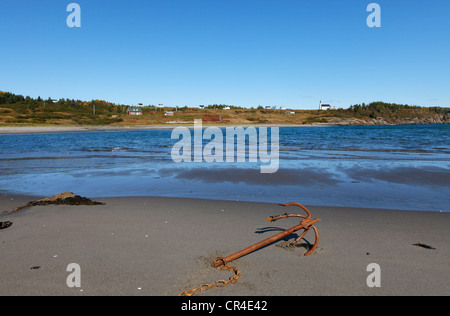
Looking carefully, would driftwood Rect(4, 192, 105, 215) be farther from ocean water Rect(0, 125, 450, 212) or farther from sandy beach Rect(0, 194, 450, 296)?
ocean water Rect(0, 125, 450, 212)

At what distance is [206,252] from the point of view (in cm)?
430

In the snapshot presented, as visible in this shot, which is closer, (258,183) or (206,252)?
(206,252)

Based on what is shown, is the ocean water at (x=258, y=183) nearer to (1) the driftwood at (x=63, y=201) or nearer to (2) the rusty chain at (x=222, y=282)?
(1) the driftwood at (x=63, y=201)

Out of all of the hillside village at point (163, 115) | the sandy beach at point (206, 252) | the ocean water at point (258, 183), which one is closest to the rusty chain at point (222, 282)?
the sandy beach at point (206, 252)

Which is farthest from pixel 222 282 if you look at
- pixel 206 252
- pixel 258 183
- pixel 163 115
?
pixel 163 115

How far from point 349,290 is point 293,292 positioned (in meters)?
0.66

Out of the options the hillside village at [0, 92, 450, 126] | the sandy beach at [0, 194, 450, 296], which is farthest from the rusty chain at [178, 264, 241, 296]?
the hillside village at [0, 92, 450, 126]

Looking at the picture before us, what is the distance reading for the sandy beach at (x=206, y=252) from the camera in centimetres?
340

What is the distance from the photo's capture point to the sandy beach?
11.2ft

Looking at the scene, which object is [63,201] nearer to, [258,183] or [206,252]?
[206,252]

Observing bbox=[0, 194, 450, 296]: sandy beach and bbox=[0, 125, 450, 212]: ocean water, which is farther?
bbox=[0, 125, 450, 212]: ocean water
